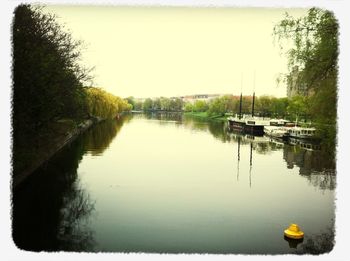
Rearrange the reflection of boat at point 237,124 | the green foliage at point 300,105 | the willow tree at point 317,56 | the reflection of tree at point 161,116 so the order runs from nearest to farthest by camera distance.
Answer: the willow tree at point 317,56 → the green foliage at point 300,105 → the reflection of boat at point 237,124 → the reflection of tree at point 161,116

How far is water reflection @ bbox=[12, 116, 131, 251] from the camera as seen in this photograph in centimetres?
270

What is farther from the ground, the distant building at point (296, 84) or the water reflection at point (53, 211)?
the distant building at point (296, 84)

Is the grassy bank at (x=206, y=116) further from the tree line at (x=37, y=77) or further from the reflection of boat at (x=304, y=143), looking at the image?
the tree line at (x=37, y=77)

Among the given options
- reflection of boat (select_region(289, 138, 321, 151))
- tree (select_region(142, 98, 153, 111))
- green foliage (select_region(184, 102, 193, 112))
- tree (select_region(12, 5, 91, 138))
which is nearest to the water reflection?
tree (select_region(12, 5, 91, 138))

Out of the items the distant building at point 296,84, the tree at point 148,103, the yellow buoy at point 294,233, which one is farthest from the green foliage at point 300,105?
the tree at point 148,103

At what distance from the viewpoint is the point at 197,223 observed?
136 inches

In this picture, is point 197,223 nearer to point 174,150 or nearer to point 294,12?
point 294,12

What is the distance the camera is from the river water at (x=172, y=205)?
9.48 feet

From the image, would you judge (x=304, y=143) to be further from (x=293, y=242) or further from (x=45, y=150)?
(x=293, y=242)

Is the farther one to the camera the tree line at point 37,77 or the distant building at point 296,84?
the distant building at point 296,84

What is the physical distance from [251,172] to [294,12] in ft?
12.5

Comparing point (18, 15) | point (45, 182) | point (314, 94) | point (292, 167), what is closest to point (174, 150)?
point (292, 167)

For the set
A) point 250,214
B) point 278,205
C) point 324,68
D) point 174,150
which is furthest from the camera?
point 174,150

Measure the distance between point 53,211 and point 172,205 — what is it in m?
1.11
